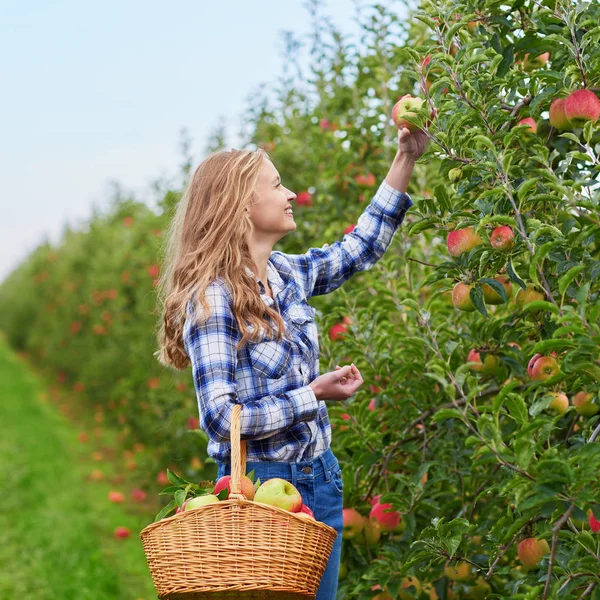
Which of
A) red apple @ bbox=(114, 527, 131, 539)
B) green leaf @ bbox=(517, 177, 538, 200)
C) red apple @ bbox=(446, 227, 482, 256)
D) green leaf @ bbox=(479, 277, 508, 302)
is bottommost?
red apple @ bbox=(114, 527, 131, 539)

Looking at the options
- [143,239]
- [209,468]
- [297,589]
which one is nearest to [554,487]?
[297,589]

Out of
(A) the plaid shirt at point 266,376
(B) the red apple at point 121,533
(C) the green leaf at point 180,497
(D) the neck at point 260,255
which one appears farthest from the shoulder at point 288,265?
(B) the red apple at point 121,533

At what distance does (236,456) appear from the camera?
1778mm

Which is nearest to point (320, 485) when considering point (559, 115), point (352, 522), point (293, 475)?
point (293, 475)

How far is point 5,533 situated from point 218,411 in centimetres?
405

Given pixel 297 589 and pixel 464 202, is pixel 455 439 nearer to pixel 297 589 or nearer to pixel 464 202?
pixel 464 202

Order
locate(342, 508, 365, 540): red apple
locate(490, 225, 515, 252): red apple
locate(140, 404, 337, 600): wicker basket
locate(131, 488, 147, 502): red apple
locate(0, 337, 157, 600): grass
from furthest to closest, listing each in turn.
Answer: locate(131, 488, 147, 502): red apple < locate(0, 337, 157, 600): grass < locate(342, 508, 365, 540): red apple < locate(490, 225, 515, 252): red apple < locate(140, 404, 337, 600): wicker basket

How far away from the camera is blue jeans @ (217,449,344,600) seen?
6.90ft

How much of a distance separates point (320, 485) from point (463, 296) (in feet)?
1.88

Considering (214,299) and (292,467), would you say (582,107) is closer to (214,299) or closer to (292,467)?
(214,299)

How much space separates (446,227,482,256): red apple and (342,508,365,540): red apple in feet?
3.11

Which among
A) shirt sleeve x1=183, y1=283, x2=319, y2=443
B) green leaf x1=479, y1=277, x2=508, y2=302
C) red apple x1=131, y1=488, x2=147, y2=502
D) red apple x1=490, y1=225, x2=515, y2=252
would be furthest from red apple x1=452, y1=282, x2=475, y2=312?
red apple x1=131, y1=488, x2=147, y2=502

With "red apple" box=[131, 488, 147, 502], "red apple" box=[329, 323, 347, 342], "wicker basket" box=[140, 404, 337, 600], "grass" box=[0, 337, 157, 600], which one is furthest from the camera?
"red apple" box=[131, 488, 147, 502]

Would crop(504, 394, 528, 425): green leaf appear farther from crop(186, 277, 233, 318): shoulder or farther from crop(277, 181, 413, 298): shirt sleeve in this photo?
crop(277, 181, 413, 298): shirt sleeve
